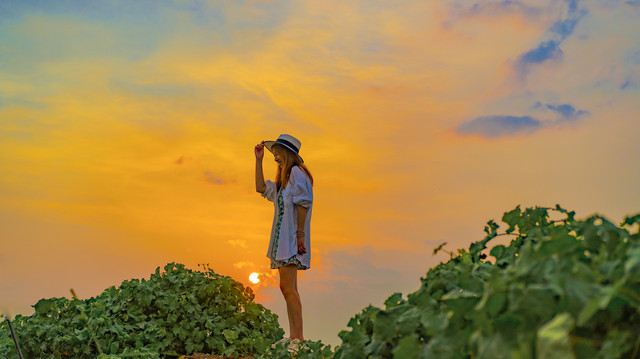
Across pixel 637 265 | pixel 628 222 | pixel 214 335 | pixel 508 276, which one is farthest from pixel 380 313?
pixel 214 335

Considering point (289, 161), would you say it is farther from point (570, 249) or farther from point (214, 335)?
point (570, 249)

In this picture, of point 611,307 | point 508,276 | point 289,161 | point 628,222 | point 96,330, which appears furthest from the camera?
point 289,161

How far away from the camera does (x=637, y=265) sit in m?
1.42

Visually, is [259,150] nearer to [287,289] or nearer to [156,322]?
[287,289]

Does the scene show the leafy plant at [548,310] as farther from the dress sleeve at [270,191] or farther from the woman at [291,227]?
the dress sleeve at [270,191]

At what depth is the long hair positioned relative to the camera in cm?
816

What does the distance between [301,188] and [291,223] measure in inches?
19.6

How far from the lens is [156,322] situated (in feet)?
23.4

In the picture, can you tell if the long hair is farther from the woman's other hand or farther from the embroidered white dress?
the woman's other hand

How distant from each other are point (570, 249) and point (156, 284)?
22.2ft

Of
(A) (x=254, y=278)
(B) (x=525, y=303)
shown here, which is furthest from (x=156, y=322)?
(B) (x=525, y=303)

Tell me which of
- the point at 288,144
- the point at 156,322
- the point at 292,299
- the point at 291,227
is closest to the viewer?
the point at 156,322

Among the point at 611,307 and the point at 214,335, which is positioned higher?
the point at 214,335

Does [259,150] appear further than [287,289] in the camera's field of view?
Yes
